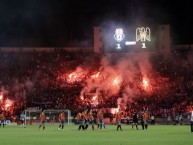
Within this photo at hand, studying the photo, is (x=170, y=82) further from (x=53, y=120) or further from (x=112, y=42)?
(x=53, y=120)

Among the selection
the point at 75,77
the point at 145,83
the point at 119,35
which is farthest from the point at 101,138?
the point at 75,77

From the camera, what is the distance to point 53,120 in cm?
6619

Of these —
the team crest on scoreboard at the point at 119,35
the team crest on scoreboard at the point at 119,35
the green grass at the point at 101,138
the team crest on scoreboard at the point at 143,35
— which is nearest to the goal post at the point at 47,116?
the team crest on scoreboard at the point at 119,35

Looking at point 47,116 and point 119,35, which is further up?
point 119,35

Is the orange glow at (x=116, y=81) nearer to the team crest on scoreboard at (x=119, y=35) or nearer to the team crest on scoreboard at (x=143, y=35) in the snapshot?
the team crest on scoreboard at (x=119, y=35)

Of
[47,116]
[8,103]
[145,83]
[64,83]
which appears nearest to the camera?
[47,116]

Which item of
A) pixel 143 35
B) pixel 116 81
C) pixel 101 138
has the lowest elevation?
pixel 101 138

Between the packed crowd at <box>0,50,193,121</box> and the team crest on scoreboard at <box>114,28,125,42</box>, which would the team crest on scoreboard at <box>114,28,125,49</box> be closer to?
the team crest on scoreboard at <box>114,28,125,42</box>

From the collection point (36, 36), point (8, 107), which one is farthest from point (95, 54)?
point (8, 107)

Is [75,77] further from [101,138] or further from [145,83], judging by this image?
[101,138]

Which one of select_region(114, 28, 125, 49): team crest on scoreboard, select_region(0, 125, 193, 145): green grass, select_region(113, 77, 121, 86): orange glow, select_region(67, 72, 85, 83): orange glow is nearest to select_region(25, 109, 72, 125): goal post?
select_region(67, 72, 85, 83): orange glow

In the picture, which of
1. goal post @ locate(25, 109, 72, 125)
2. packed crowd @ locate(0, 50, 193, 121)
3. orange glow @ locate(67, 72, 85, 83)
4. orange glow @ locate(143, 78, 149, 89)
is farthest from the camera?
orange glow @ locate(67, 72, 85, 83)

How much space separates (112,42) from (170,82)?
11541 millimetres

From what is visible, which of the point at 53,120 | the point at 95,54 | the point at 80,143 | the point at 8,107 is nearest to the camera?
the point at 80,143
